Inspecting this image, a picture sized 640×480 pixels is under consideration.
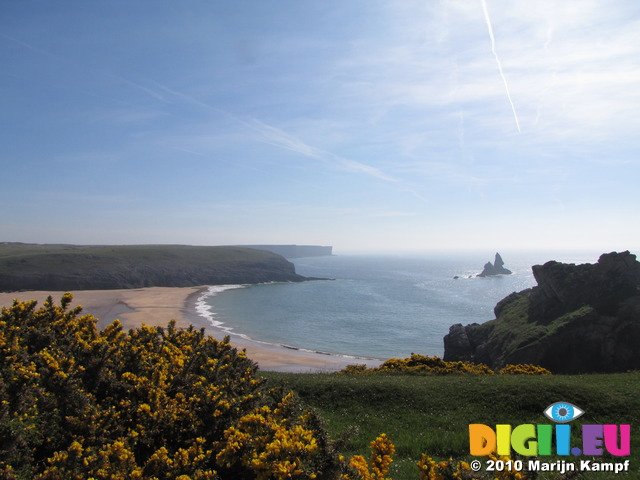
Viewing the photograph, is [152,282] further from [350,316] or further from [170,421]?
[170,421]

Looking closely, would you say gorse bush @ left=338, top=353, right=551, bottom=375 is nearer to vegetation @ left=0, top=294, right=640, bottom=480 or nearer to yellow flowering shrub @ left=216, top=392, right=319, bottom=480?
vegetation @ left=0, top=294, right=640, bottom=480

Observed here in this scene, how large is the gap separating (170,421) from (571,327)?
44.8 metres

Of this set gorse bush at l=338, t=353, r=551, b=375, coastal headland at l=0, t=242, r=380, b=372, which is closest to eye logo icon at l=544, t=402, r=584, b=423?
gorse bush at l=338, t=353, r=551, b=375

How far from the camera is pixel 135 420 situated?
23.1 feet

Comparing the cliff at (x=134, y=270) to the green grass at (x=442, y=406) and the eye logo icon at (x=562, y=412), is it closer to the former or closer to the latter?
the green grass at (x=442, y=406)

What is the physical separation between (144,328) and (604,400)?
56.6ft

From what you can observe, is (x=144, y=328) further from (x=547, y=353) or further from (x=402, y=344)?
(x=402, y=344)

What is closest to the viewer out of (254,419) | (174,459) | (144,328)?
(174,459)

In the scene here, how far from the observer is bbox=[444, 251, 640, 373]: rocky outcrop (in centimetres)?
3756

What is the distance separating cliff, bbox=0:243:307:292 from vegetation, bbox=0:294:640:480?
4922 inches

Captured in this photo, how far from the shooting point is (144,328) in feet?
38.4

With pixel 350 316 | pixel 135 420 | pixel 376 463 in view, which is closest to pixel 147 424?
pixel 135 420

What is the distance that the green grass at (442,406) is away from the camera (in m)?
12.0

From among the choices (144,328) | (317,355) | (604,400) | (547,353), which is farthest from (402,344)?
(144,328)
